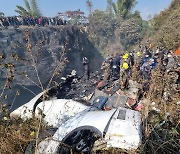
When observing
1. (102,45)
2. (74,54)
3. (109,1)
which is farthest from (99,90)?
(109,1)

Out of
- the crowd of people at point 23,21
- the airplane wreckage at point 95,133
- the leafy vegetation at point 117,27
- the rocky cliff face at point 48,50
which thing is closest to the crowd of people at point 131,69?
the airplane wreckage at point 95,133

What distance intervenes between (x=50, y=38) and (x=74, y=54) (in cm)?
509

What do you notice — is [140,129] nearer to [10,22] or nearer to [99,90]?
[99,90]

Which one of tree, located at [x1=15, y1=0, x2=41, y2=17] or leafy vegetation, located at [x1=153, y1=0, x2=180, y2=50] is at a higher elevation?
tree, located at [x1=15, y1=0, x2=41, y2=17]

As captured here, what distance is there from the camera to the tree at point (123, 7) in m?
33.3

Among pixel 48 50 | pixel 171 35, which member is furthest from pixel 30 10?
pixel 171 35

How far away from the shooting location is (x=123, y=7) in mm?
34875

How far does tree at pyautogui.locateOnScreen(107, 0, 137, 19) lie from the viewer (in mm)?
33344

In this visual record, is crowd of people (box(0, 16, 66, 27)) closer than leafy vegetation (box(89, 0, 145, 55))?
Yes

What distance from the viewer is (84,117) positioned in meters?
4.21

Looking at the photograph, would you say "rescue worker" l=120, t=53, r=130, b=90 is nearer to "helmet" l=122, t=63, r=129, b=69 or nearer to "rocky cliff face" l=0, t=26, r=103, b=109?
"helmet" l=122, t=63, r=129, b=69

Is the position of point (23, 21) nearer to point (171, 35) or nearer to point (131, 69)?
point (171, 35)

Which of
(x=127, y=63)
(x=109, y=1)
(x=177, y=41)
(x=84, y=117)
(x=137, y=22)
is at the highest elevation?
(x=109, y=1)

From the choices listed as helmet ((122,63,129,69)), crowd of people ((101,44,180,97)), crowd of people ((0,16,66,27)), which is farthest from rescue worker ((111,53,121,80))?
crowd of people ((0,16,66,27))
